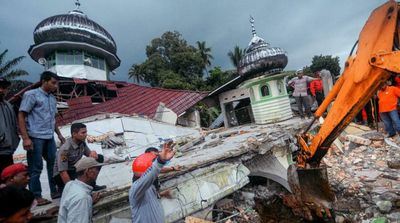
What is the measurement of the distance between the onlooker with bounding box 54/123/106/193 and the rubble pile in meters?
4.38

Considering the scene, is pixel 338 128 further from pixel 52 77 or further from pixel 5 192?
pixel 52 77

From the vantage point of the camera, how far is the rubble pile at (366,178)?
3.98 meters

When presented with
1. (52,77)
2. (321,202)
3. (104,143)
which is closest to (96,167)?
(52,77)

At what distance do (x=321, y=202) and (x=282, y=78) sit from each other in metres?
9.26

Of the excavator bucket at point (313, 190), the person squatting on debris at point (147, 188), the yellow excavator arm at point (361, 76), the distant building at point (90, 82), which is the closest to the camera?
the person squatting on debris at point (147, 188)

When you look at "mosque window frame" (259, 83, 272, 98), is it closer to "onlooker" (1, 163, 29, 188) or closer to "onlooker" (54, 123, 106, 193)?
"onlooker" (54, 123, 106, 193)

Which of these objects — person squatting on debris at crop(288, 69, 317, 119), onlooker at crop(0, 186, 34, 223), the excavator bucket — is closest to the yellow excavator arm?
the excavator bucket

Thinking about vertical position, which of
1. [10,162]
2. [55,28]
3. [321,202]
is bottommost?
[321,202]

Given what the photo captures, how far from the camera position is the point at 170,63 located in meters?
27.7

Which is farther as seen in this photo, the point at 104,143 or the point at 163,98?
the point at 163,98

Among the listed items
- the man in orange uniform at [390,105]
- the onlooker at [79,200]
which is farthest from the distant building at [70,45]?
the man in orange uniform at [390,105]

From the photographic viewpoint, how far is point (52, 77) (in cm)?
286

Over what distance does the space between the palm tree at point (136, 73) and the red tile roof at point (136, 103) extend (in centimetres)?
1408

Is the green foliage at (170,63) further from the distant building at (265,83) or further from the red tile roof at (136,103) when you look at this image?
the distant building at (265,83)
